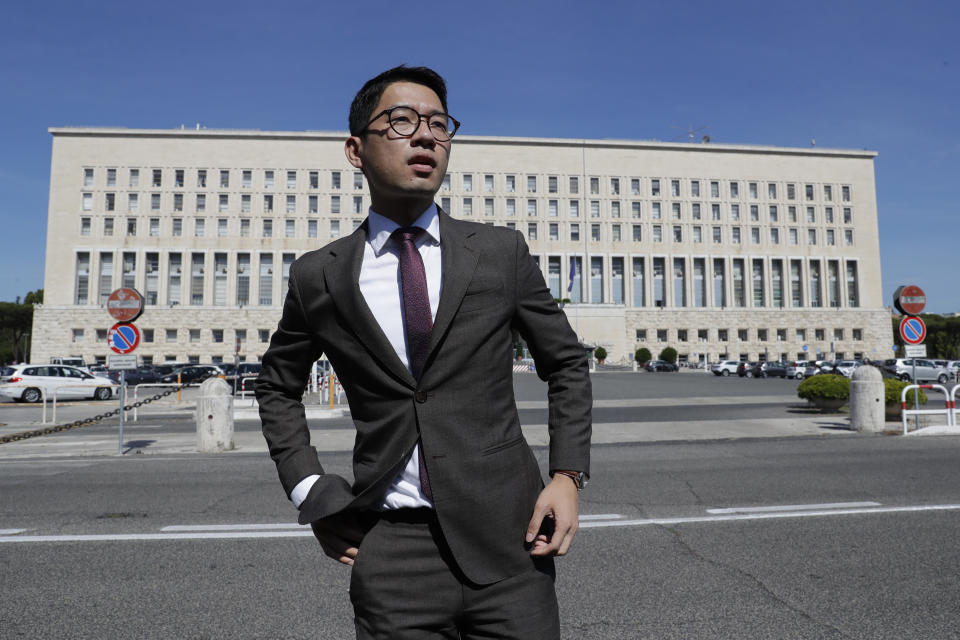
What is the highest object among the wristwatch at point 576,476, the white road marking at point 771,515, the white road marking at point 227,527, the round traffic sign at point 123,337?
the round traffic sign at point 123,337

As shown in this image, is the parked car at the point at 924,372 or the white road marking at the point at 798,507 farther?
the parked car at the point at 924,372

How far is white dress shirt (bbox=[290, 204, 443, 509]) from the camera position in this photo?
1.66 m

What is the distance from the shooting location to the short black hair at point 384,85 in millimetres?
1809

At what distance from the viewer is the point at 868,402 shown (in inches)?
514

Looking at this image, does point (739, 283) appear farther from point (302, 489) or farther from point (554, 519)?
point (302, 489)

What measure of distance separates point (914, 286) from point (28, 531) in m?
16.0

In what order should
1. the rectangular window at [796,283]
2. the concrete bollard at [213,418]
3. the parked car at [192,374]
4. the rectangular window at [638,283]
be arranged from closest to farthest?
the concrete bollard at [213,418] < the parked car at [192,374] < the rectangular window at [638,283] < the rectangular window at [796,283]

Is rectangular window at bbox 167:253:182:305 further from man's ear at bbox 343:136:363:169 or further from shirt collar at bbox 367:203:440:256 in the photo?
shirt collar at bbox 367:203:440:256

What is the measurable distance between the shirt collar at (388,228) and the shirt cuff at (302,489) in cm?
63

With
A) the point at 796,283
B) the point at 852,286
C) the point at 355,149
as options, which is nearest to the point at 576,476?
the point at 355,149

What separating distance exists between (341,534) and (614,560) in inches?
140

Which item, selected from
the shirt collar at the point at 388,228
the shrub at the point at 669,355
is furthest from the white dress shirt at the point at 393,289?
the shrub at the point at 669,355

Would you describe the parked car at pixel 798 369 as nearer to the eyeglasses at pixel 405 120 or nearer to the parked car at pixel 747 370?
the parked car at pixel 747 370

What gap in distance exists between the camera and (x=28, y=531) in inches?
226
